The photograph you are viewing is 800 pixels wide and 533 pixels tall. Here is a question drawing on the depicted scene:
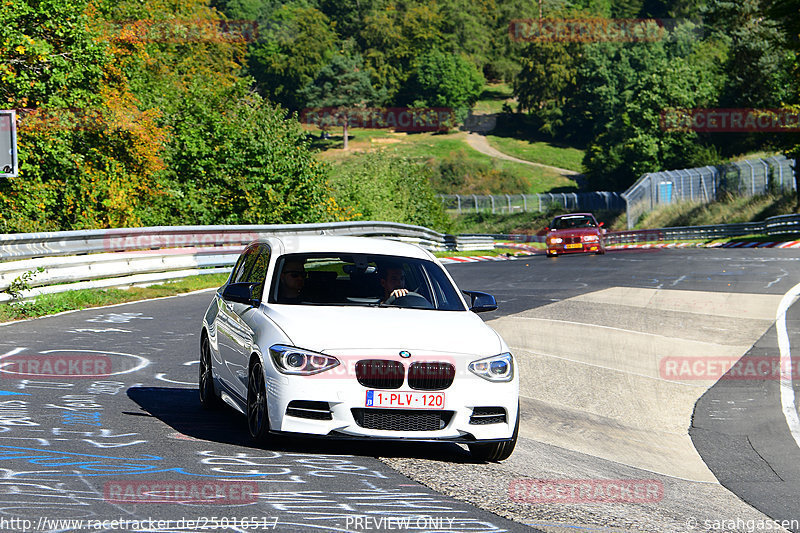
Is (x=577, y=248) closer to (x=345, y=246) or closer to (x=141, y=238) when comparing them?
(x=141, y=238)

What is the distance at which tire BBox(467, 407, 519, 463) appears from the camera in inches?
314

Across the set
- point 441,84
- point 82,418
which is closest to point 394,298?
point 82,418

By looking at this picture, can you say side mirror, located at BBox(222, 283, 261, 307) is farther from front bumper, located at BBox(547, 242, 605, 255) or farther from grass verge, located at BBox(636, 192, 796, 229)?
grass verge, located at BBox(636, 192, 796, 229)

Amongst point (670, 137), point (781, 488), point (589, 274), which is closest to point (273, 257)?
point (781, 488)

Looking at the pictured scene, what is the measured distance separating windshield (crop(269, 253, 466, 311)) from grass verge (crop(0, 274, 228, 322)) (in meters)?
8.84

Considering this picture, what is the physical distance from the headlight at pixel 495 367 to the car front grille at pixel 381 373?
0.53 meters

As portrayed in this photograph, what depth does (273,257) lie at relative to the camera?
9.00 meters

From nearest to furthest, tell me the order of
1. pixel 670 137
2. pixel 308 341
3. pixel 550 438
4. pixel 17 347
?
pixel 308 341 < pixel 550 438 < pixel 17 347 < pixel 670 137

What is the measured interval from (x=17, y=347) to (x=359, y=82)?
144 m

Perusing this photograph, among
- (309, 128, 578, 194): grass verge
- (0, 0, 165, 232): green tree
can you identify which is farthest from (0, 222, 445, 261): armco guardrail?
(309, 128, 578, 194): grass verge

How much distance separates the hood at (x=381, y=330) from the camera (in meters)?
7.61

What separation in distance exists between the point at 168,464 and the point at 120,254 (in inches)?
561

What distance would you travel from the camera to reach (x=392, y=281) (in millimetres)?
9039

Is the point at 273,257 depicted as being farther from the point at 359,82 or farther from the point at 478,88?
the point at 478,88
